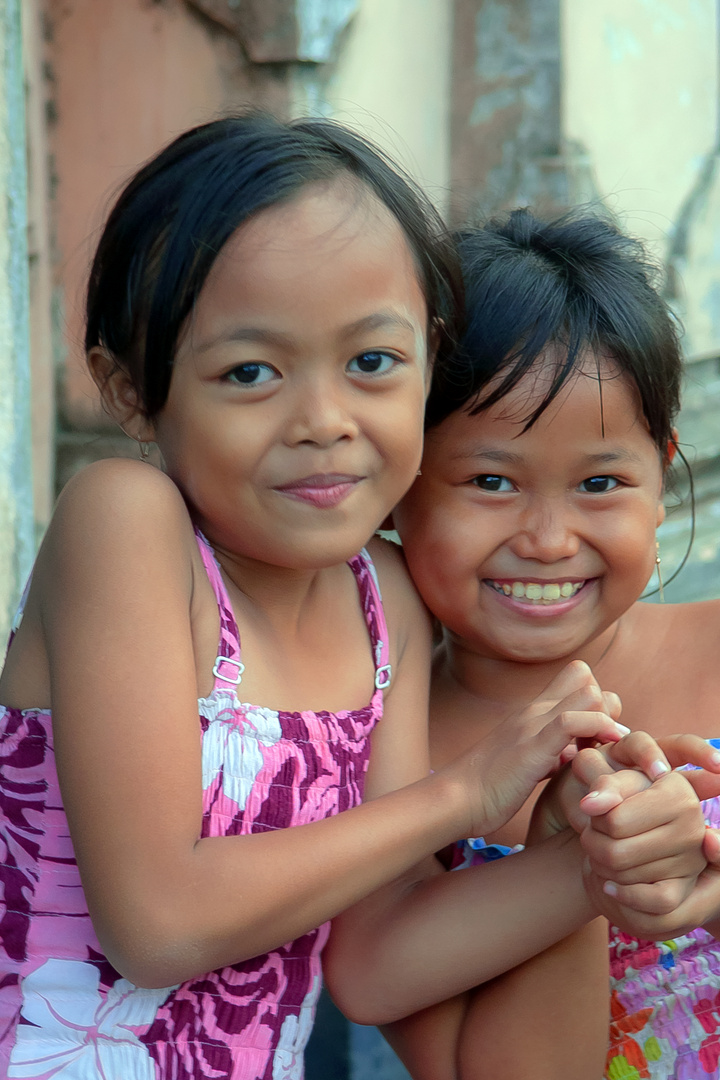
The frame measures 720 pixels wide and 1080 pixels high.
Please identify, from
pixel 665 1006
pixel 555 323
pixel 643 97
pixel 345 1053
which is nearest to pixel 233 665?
pixel 555 323

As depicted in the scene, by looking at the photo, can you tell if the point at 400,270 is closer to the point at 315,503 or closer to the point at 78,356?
the point at 315,503

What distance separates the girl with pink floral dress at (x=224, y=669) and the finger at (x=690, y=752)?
0.25ft

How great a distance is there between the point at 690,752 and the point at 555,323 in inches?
24.2

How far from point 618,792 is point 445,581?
456 mm

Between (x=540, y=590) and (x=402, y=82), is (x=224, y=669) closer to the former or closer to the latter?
(x=540, y=590)

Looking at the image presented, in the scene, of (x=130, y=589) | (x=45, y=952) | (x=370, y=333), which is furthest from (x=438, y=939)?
(x=370, y=333)

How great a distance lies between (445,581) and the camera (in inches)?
68.9

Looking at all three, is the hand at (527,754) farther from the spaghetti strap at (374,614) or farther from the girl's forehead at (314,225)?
the girl's forehead at (314,225)

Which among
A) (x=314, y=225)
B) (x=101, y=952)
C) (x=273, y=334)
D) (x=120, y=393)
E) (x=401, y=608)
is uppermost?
(x=314, y=225)

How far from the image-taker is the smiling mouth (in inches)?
68.4

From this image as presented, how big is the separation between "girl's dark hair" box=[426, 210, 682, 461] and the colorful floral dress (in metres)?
0.55

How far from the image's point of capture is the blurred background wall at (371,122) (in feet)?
8.05

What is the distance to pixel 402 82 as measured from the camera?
4.00m

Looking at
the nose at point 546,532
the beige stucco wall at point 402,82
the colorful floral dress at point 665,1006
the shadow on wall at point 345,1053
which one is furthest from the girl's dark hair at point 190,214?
the beige stucco wall at point 402,82
